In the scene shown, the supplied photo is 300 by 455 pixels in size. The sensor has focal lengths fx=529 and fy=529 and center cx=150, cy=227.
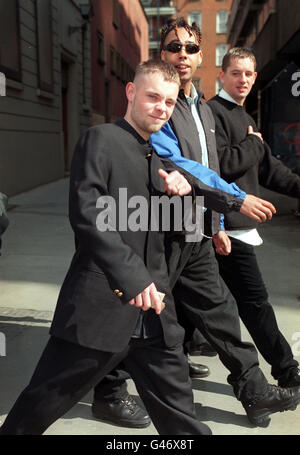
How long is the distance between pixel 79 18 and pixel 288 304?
15781mm

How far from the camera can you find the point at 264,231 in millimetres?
8508

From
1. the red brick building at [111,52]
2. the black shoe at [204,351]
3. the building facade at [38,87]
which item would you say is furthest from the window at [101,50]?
the black shoe at [204,351]

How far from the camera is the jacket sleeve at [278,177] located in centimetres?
297

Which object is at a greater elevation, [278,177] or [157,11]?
[157,11]

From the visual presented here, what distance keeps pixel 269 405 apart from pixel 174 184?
1422 millimetres

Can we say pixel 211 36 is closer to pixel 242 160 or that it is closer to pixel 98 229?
pixel 242 160

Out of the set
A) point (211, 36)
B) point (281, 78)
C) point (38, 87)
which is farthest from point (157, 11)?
point (281, 78)

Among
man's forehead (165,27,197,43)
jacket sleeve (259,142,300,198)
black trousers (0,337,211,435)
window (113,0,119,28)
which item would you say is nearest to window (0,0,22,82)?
man's forehead (165,27,197,43)

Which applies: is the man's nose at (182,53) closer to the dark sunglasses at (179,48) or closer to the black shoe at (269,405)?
the dark sunglasses at (179,48)

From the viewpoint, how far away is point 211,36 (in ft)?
156

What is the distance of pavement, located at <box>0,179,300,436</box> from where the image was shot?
2809 mm

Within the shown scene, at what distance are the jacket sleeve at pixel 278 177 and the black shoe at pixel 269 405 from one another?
3.55ft
